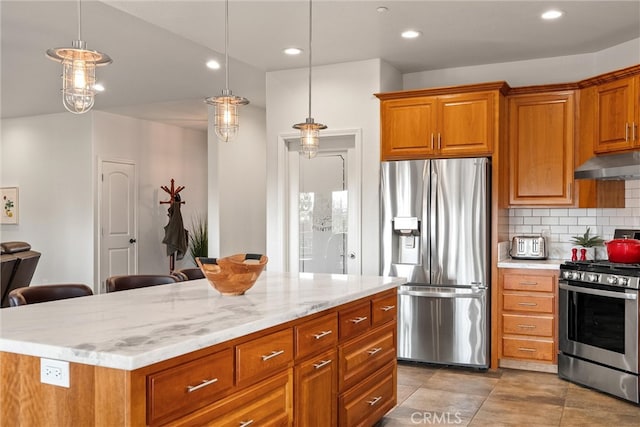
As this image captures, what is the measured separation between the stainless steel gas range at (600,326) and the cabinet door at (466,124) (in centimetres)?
118

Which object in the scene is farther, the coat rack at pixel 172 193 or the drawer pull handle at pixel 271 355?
the coat rack at pixel 172 193

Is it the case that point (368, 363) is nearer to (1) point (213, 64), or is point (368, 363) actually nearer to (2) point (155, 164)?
(1) point (213, 64)

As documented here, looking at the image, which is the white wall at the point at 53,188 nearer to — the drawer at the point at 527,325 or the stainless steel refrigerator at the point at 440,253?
the stainless steel refrigerator at the point at 440,253

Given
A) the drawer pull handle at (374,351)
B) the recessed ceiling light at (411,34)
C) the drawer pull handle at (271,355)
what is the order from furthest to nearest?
the recessed ceiling light at (411,34) → the drawer pull handle at (374,351) → the drawer pull handle at (271,355)

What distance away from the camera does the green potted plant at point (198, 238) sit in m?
8.86

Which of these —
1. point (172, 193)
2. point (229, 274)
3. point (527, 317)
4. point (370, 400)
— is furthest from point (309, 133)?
point (172, 193)

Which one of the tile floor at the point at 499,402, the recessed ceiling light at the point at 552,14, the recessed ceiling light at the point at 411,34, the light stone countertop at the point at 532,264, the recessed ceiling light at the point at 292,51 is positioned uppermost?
the recessed ceiling light at the point at 552,14

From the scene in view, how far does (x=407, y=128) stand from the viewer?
4.92m

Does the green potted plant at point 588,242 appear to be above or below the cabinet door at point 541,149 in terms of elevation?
below

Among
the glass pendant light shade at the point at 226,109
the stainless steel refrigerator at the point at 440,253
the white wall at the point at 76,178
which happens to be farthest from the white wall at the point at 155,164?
the glass pendant light shade at the point at 226,109

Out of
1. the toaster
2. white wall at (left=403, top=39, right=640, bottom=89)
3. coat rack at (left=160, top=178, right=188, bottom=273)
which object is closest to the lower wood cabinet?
the toaster

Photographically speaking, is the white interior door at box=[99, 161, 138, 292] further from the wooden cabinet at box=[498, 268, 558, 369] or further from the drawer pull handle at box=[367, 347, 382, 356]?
the drawer pull handle at box=[367, 347, 382, 356]

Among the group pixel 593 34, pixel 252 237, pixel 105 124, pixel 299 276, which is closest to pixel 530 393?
pixel 299 276

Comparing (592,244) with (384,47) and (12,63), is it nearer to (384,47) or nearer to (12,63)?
(384,47)
